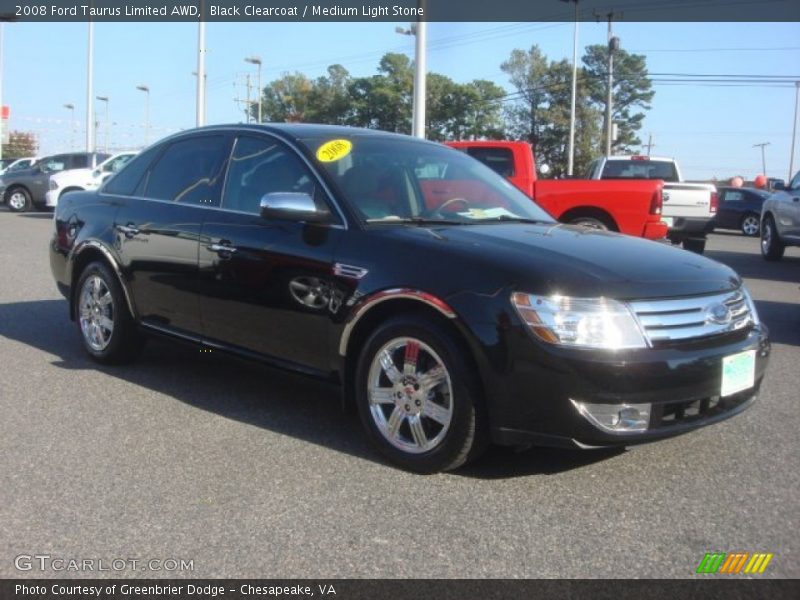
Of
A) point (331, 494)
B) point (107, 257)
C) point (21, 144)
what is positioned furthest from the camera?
point (21, 144)

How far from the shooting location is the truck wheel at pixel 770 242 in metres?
15.1

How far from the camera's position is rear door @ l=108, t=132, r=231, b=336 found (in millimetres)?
5184

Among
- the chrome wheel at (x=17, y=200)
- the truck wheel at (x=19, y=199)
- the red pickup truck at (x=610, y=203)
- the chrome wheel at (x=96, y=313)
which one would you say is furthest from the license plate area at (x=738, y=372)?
the chrome wheel at (x=17, y=200)

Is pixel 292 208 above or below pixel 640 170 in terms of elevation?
below

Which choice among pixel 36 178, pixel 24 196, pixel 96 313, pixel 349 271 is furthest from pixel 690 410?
pixel 24 196

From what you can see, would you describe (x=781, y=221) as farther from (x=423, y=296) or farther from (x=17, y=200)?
(x=17, y=200)

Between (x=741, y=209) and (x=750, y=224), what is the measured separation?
1.67ft

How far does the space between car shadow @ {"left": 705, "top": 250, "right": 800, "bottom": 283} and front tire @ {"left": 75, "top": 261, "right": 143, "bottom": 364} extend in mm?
9794

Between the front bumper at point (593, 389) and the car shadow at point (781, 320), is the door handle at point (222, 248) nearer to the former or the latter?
the front bumper at point (593, 389)

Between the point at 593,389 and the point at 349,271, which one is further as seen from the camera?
the point at 349,271

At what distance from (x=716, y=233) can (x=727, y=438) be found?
78.4 ft

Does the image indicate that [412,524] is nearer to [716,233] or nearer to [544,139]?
[716,233]

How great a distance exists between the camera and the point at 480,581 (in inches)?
116

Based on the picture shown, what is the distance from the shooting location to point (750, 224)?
25.3m
